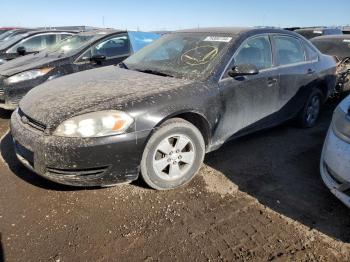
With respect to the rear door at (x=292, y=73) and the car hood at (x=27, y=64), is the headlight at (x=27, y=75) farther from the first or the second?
the rear door at (x=292, y=73)

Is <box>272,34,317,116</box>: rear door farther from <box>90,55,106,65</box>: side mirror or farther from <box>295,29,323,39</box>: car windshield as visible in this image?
<box>295,29,323,39</box>: car windshield

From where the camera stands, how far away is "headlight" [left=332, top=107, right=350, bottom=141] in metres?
2.95

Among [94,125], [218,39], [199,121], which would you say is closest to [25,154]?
[94,125]

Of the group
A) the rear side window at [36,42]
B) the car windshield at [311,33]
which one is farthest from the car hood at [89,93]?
the car windshield at [311,33]

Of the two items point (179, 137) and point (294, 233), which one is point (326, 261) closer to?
point (294, 233)

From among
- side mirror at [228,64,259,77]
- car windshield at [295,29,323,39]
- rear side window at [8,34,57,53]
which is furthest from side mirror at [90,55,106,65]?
car windshield at [295,29,323,39]

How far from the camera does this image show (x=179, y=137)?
11.0 feet

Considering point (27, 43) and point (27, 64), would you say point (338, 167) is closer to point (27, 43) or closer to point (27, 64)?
point (27, 64)

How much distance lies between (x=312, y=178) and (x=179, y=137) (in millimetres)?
1577

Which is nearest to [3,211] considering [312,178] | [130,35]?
[312,178]

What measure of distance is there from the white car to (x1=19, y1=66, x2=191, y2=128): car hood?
1.46 meters

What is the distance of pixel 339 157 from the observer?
115 inches

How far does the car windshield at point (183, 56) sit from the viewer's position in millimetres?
3773

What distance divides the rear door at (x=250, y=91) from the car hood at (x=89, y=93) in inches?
22.0
